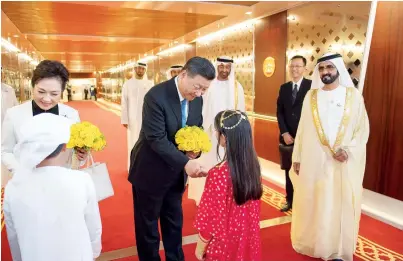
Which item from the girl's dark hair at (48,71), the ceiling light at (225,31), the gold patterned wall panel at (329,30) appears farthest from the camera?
the ceiling light at (225,31)

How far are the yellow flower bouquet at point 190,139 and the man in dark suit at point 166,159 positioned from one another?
0.21ft

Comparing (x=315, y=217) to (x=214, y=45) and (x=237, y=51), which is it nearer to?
(x=237, y=51)

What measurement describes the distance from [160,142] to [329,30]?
417cm

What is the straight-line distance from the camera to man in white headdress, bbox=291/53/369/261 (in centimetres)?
→ 300

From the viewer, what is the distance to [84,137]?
6.54ft

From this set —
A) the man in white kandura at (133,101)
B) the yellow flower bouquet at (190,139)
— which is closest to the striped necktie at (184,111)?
the yellow flower bouquet at (190,139)

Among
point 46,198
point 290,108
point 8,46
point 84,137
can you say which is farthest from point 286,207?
point 8,46

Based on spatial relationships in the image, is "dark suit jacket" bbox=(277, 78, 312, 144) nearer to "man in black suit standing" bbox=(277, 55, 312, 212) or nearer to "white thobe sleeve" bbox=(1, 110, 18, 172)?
"man in black suit standing" bbox=(277, 55, 312, 212)

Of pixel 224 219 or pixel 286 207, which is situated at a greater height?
pixel 224 219

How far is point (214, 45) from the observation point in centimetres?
945

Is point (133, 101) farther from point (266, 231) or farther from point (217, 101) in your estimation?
point (266, 231)

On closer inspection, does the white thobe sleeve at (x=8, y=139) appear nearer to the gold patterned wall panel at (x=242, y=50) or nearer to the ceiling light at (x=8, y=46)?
the gold patterned wall panel at (x=242, y=50)

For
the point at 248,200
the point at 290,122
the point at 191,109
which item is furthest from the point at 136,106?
the point at 248,200

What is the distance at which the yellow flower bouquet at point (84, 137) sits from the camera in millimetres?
1980
